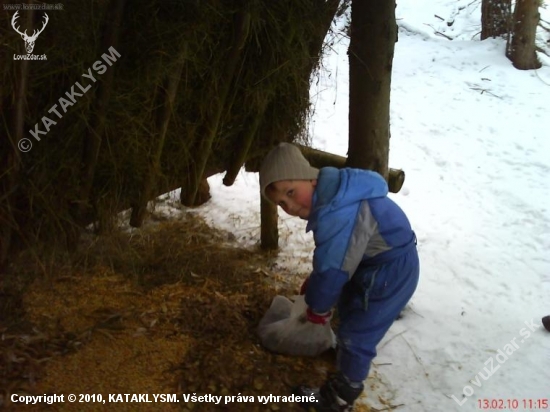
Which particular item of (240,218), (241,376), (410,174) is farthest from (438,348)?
(410,174)

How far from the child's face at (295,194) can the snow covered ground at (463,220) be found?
94 centimetres

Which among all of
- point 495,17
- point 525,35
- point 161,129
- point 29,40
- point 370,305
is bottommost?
point 370,305

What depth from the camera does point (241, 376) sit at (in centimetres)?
205

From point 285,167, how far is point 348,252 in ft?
1.19

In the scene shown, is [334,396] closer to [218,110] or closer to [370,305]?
[370,305]

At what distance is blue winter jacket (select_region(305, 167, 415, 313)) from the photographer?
1714mm

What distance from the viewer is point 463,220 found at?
397 centimetres

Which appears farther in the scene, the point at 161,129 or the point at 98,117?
the point at 161,129

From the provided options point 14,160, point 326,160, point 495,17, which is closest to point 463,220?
point 326,160

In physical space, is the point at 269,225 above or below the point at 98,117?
below

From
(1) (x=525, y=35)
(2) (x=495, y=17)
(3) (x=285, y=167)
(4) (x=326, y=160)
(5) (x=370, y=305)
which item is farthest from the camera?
(2) (x=495, y=17)

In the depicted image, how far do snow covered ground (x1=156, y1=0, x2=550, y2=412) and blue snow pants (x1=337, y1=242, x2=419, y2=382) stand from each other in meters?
0.35

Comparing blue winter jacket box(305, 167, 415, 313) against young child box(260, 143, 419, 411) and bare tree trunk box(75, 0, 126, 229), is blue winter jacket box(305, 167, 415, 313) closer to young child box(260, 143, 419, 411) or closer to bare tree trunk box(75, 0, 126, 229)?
young child box(260, 143, 419, 411)

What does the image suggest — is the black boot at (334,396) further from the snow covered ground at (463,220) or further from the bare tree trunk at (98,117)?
the bare tree trunk at (98,117)
